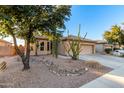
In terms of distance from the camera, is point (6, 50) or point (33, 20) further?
Answer: point (6, 50)

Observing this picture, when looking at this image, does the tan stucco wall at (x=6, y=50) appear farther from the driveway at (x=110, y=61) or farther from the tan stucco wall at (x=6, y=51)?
the driveway at (x=110, y=61)

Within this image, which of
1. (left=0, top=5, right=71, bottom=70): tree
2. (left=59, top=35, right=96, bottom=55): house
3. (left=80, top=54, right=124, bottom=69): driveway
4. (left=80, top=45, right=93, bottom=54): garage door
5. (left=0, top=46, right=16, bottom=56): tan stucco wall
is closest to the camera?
(left=0, top=5, right=71, bottom=70): tree

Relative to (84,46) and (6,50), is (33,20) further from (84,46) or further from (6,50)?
(84,46)

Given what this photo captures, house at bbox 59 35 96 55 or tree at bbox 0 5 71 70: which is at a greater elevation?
tree at bbox 0 5 71 70

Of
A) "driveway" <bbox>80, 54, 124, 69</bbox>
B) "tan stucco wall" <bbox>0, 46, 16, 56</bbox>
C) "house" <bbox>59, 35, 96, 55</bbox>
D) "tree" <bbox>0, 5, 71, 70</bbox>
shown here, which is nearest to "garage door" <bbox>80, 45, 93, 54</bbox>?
"house" <bbox>59, 35, 96, 55</bbox>

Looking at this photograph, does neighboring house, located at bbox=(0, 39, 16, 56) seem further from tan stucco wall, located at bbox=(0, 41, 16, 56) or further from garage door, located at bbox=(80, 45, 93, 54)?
garage door, located at bbox=(80, 45, 93, 54)

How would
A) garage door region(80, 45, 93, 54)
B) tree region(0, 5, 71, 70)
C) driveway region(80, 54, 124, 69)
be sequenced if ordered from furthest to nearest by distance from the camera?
garage door region(80, 45, 93, 54)
driveway region(80, 54, 124, 69)
tree region(0, 5, 71, 70)

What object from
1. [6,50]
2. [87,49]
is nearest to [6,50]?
[6,50]

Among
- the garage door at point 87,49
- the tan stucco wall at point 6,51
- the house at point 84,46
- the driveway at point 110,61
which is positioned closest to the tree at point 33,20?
the driveway at point 110,61

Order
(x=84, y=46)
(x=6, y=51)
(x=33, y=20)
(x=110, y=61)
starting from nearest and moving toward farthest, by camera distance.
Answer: (x=33, y=20), (x=110, y=61), (x=6, y=51), (x=84, y=46)

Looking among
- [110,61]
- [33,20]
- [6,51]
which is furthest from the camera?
[6,51]

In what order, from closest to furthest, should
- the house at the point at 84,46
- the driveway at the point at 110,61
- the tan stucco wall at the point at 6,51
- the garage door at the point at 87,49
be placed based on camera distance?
1. the driveway at the point at 110,61
2. the tan stucco wall at the point at 6,51
3. the house at the point at 84,46
4. the garage door at the point at 87,49

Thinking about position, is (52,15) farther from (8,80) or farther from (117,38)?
(117,38)
